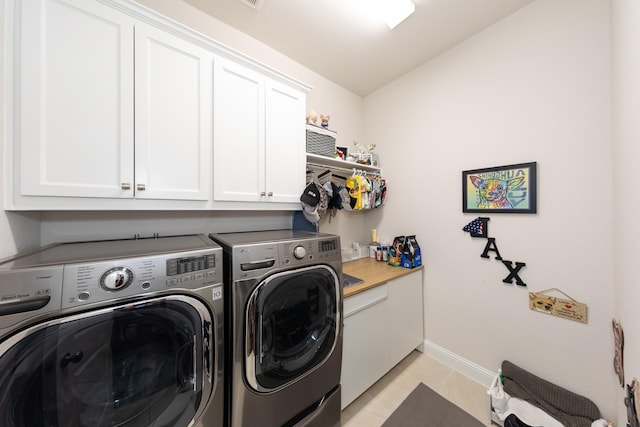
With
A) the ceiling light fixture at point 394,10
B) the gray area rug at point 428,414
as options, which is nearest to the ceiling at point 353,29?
the ceiling light fixture at point 394,10

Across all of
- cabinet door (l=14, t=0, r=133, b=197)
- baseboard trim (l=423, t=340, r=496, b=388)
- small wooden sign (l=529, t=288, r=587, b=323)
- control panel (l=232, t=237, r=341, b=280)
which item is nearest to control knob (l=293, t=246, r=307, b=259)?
control panel (l=232, t=237, r=341, b=280)

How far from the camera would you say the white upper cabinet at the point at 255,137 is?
1299mm

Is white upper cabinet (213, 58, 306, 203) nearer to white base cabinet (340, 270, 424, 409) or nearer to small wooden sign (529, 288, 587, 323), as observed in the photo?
white base cabinet (340, 270, 424, 409)

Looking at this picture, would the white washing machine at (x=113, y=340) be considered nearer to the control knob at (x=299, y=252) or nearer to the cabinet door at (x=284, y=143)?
the control knob at (x=299, y=252)

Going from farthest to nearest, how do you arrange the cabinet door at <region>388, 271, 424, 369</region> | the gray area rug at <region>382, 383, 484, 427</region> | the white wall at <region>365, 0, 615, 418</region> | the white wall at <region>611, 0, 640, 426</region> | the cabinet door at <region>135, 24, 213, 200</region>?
the cabinet door at <region>388, 271, 424, 369</region> < the gray area rug at <region>382, 383, 484, 427</region> < the white wall at <region>365, 0, 615, 418</region> < the cabinet door at <region>135, 24, 213, 200</region> < the white wall at <region>611, 0, 640, 426</region>

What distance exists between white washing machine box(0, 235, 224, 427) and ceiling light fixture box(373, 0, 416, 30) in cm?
193

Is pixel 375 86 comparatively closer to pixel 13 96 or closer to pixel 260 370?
pixel 13 96

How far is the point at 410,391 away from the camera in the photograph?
5.41 ft

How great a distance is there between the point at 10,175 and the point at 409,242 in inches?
97.4

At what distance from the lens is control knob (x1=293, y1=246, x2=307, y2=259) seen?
3.63 ft

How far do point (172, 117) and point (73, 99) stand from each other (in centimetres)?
35

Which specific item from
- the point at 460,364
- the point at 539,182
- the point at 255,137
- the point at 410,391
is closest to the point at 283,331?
the point at 255,137

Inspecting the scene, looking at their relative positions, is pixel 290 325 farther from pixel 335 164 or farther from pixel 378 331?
pixel 335 164

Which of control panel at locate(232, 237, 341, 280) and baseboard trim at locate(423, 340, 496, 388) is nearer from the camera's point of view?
control panel at locate(232, 237, 341, 280)
